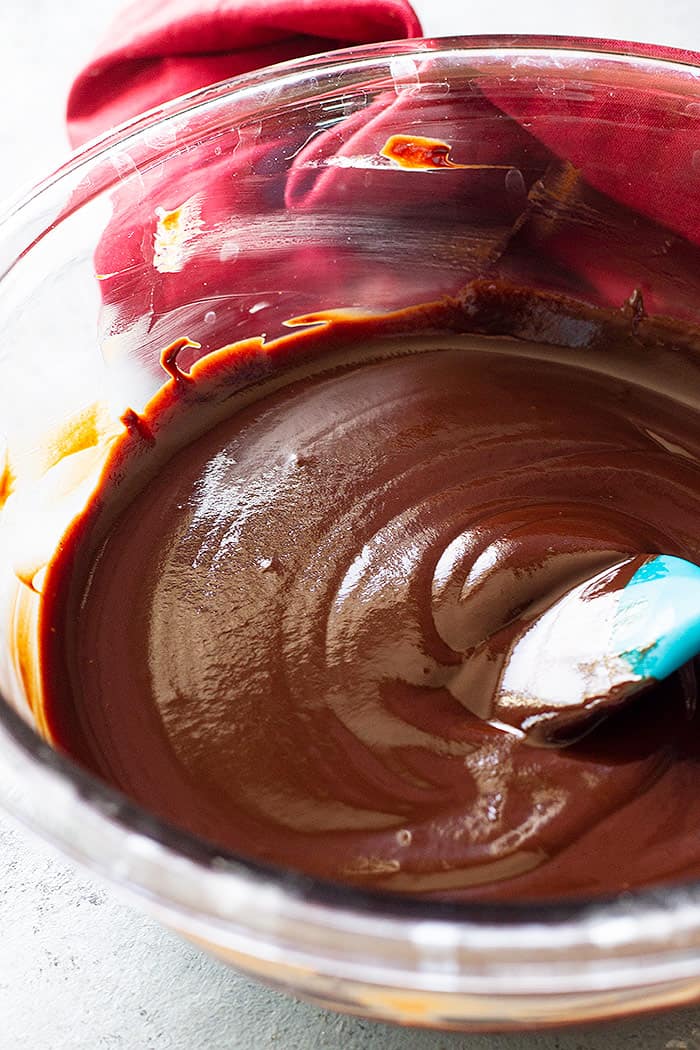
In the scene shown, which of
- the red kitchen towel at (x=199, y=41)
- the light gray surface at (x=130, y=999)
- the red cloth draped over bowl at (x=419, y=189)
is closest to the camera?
the light gray surface at (x=130, y=999)

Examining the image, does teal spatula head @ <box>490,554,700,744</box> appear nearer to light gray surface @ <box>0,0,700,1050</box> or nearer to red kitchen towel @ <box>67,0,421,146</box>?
light gray surface @ <box>0,0,700,1050</box>

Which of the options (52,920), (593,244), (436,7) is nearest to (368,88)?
(593,244)

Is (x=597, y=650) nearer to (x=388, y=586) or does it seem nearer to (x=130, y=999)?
(x=388, y=586)

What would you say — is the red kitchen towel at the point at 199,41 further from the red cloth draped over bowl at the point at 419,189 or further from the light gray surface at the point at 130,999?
the light gray surface at the point at 130,999

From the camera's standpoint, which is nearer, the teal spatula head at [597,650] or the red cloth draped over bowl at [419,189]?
the teal spatula head at [597,650]

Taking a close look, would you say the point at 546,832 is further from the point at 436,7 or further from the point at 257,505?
the point at 436,7

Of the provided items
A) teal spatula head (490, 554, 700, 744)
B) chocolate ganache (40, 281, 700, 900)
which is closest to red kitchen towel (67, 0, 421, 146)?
chocolate ganache (40, 281, 700, 900)

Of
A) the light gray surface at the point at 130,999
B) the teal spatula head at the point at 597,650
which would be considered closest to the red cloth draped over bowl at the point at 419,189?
the teal spatula head at the point at 597,650
